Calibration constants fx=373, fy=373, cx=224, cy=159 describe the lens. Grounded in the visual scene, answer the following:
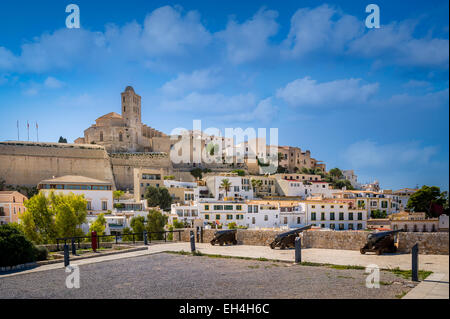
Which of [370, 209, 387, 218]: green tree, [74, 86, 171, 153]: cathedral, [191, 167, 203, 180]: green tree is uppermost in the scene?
[74, 86, 171, 153]: cathedral

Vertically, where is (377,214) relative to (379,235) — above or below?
below

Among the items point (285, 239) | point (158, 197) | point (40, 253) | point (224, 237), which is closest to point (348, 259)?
point (285, 239)

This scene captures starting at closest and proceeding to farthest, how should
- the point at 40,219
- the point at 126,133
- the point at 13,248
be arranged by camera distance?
the point at 13,248 < the point at 40,219 < the point at 126,133

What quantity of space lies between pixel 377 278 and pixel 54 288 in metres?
6.86

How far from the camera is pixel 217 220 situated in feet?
137

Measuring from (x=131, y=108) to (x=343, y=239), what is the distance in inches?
3113

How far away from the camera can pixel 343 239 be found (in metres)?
12.7

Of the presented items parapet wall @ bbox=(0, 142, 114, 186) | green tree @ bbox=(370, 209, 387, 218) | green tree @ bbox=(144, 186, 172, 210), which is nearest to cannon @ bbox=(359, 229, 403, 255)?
green tree @ bbox=(144, 186, 172, 210)

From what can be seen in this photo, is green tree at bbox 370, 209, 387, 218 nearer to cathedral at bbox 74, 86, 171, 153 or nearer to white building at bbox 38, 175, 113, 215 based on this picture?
white building at bbox 38, 175, 113, 215

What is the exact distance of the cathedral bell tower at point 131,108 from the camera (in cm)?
8562

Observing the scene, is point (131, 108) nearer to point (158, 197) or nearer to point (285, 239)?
point (158, 197)

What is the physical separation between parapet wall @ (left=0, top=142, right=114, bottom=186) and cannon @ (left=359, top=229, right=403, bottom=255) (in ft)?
202

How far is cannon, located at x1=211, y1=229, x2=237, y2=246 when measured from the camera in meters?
14.9
